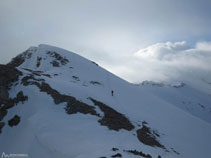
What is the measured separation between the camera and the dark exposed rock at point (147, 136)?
23.2m

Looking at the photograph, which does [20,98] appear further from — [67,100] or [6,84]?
[67,100]

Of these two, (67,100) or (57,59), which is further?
(57,59)

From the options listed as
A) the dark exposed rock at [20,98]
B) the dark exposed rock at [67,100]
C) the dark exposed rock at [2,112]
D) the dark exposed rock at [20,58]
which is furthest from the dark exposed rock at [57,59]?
the dark exposed rock at [2,112]

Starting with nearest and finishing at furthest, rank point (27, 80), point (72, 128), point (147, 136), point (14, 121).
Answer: point (72, 128) < point (14, 121) < point (147, 136) < point (27, 80)

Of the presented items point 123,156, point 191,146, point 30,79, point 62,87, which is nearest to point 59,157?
point 123,156

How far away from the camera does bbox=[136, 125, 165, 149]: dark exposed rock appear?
2320cm

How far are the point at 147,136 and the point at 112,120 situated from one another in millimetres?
6680

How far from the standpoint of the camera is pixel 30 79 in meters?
29.9

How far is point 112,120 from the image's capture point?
82.4 ft

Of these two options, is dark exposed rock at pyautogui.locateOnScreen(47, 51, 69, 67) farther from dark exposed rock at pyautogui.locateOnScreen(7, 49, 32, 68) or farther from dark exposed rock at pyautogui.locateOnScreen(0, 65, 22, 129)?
dark exposed rock at pyautogui.locateOnScreen(0, 65, 22, 129)

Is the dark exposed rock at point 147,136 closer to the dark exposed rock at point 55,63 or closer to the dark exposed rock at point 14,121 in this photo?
the dark exposed rock at point 14,121

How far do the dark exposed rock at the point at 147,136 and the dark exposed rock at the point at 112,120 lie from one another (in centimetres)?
188

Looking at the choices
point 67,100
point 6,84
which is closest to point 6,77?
point 6,84

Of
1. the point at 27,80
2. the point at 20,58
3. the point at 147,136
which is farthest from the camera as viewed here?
the point at 20,58
